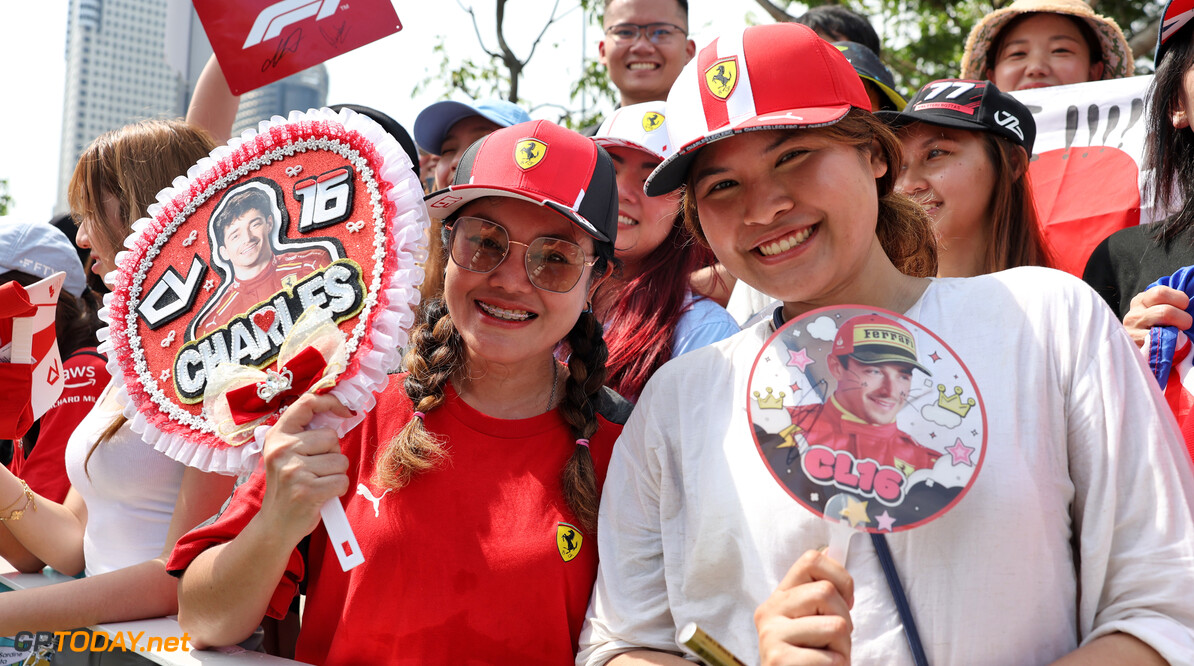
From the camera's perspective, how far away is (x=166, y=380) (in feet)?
7.29

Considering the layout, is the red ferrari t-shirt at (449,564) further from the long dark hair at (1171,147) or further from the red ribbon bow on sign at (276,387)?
the long dark hair at (1171,147)

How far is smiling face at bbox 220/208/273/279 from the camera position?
2.19 meters

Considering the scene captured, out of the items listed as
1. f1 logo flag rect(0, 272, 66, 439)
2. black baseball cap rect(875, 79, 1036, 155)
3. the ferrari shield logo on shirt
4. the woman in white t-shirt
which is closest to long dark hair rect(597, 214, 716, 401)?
the woman in white t-shirt

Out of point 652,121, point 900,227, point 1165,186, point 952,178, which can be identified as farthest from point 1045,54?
point 900,227

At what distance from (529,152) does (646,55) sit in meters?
2.74

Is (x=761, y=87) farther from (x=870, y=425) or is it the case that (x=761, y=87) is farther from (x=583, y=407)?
(x=583, y=407)

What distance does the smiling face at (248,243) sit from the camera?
219 cm

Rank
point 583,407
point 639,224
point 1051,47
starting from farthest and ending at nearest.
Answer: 1. point 1051,47
2. point 639,224
3. point 583,407

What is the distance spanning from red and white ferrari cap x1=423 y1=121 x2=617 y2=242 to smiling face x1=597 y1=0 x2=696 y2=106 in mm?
2528

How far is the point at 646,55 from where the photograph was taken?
15.7 feet

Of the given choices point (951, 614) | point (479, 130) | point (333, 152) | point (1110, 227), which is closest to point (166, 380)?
point (333, 152)

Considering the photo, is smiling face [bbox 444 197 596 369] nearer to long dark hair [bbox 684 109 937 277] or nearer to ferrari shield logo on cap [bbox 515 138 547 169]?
ferrari shield logo on cap [bbox 515 138 547 169]

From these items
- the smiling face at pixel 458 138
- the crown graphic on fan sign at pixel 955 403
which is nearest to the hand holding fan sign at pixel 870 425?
the crown graphic on fan sign at pixel 955 403

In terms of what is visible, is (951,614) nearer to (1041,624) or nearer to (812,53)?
(1041,624)
